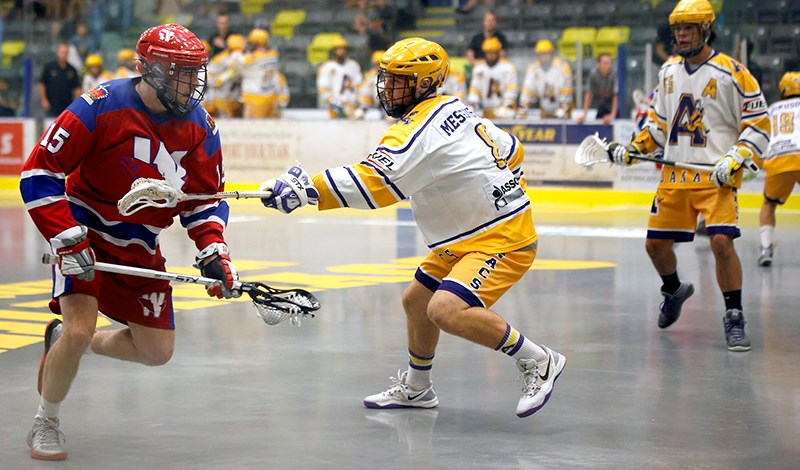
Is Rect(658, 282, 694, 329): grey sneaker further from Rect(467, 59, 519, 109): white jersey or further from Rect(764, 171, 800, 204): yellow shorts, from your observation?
Rect(467, 59, 519, 109): white jersey

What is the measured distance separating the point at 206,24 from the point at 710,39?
54.5 feet

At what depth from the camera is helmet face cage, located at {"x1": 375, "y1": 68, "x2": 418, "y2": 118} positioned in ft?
18.4

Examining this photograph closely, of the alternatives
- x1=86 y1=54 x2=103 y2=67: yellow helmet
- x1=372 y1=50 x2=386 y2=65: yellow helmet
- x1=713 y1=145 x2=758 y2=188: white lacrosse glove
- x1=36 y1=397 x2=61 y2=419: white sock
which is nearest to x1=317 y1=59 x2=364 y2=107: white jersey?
x1=372 y1=50 x2=386 y2=65: yellow helmet

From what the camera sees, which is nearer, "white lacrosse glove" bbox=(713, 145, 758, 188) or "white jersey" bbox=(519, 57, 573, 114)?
"white lacrosse glove" bbox=(713, 145, 758, 188)

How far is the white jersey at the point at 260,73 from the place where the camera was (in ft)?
65.0

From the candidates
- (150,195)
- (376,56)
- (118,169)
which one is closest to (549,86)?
(376,56)

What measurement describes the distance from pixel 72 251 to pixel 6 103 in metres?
17.2

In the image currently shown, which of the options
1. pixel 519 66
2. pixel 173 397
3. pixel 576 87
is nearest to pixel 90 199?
pixel 173 397

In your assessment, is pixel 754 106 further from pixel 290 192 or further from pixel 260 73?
pixel 260 73

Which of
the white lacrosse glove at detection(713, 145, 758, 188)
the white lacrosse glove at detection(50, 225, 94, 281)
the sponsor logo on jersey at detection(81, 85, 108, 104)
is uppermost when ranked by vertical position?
the sponsor logo on jersey at detection(81, 85, 108, 104)

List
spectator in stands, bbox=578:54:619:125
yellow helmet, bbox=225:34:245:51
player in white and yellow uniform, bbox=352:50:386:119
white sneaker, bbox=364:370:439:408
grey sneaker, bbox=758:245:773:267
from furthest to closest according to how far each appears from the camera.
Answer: yellow helmet, bbox=225:34:245:51
player in white and yellow uniform, bbox=352:50:386:119
spectator in stands, bbox=578:54:619:125
grey sneaker, bbox=758:245:773:267
white sneaker, bbox=364:370:439:408

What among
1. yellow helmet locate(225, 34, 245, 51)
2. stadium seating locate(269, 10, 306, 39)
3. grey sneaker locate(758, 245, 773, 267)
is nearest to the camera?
grey sneaker locate(758, 245, 773, 267)

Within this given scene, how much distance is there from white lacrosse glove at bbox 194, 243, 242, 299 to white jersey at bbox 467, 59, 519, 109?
1363cm

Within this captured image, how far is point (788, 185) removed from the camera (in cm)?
1162
